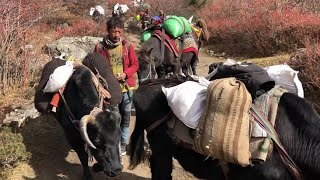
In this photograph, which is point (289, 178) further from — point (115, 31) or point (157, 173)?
point (115, 31)

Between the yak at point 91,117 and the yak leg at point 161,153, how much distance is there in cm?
32

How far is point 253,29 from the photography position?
11922mm

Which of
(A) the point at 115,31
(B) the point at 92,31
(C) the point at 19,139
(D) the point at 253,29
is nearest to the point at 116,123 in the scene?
(A) the point at 115,31

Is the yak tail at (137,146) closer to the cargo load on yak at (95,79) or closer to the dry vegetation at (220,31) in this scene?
the cargo load on yak at (95,79)

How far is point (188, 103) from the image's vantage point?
9.01 ft

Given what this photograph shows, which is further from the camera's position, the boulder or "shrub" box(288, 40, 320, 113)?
the boulder

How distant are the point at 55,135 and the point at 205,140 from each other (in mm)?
3337

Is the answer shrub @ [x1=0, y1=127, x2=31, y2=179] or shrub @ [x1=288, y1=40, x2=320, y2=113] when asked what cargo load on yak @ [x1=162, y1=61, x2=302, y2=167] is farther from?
shrub @ [x1=288, y1=40, x2=320, y2=113]

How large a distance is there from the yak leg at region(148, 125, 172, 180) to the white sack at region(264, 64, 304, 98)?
104 centimetres

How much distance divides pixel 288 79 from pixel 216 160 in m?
0.88

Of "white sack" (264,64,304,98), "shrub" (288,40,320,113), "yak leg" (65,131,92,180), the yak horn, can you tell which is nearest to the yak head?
the yak horn

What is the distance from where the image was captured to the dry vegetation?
679cm

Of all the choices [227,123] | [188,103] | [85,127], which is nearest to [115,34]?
[85,127]

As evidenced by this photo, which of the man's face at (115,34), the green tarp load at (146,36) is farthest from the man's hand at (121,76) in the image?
the green tarp load at (146,36)
